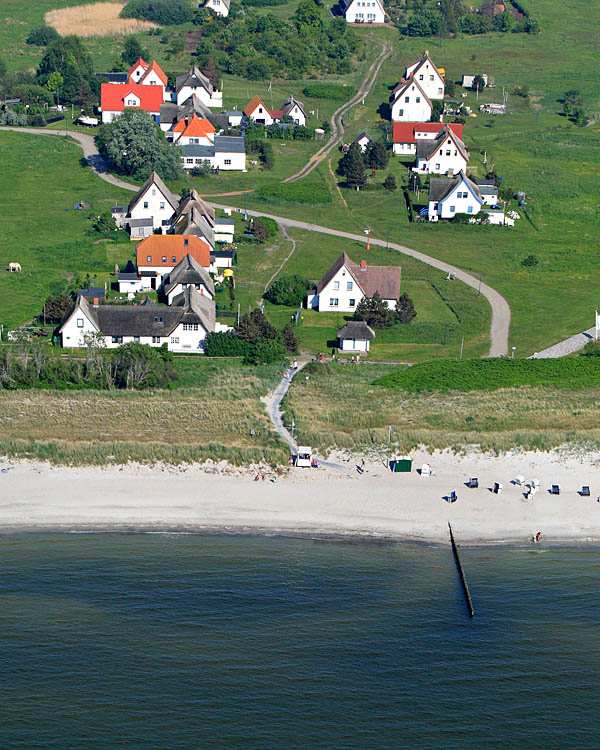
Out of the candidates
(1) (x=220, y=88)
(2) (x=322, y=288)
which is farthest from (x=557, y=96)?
(2) (x=322, y=288)

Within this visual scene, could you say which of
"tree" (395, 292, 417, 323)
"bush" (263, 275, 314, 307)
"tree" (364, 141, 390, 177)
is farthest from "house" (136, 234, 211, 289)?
"tree" (364, 141, 390, 177)

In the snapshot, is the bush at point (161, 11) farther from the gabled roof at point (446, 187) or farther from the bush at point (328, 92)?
the gabled roof at point (446, 187)

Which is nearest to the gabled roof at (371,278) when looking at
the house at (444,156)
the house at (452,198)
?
the house at (452,198)

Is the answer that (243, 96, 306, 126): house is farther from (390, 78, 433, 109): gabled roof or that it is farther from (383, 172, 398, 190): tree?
(383, 172, 398, 190): tree

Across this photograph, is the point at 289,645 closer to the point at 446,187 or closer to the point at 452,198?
the point at 452,198

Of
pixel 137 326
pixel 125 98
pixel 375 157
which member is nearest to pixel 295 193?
pixel 375 157
